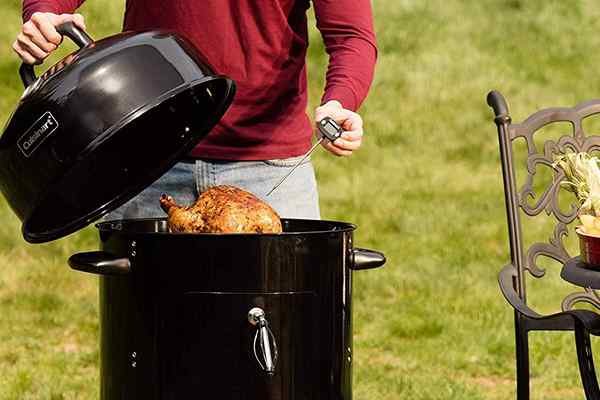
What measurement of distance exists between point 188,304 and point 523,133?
1.58 metres

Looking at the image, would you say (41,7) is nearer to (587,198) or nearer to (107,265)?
(107,265)

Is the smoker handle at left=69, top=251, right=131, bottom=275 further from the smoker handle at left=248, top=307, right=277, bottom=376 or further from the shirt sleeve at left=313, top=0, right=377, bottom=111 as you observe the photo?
the shirt sleeve at left=313, top=0, right=377, bottom=111

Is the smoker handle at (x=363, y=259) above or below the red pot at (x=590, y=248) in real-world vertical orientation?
below

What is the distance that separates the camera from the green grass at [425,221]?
233 inches

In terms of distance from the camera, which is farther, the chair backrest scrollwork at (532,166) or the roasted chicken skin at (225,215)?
the chair backrest scrollwork at (532,166)

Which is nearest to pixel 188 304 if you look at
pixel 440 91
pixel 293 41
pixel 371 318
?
pixel 293 41

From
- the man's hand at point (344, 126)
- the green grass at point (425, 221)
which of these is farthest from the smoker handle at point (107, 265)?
the green grass at point (425, 221)

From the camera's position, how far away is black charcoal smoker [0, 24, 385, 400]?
8.91ft

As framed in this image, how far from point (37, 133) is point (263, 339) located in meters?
0.69

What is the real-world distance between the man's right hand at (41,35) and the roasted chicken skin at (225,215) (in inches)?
19.9

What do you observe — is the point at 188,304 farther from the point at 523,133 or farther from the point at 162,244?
the point at 523,133

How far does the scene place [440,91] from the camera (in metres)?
9.09

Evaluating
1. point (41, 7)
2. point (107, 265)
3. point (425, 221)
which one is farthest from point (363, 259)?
point (425, 221)

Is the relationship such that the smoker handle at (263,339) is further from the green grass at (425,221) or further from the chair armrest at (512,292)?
the green grass at (425,221)
